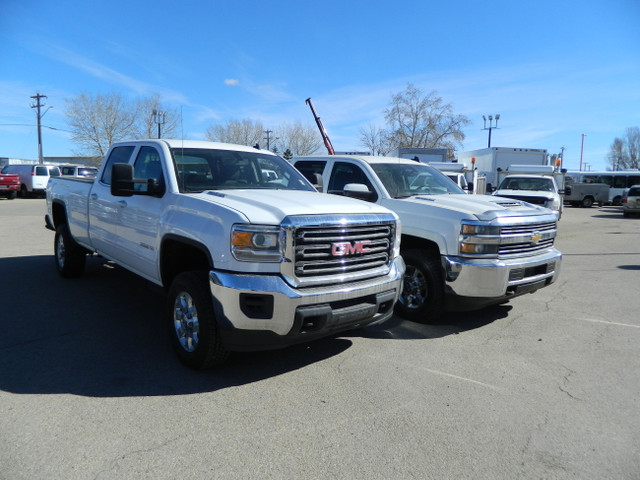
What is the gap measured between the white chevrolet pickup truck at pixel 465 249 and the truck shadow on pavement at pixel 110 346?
0.38 meters

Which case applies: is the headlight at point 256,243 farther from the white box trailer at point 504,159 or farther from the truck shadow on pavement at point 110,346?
the white box trailer at point 504,159

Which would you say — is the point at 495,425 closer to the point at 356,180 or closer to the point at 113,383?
the point at 113,383

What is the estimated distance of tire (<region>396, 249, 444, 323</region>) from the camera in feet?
16.7

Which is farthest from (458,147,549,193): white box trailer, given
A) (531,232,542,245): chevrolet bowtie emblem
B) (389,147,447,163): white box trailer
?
(531,232,542,245): chevrolet bowtie emblem

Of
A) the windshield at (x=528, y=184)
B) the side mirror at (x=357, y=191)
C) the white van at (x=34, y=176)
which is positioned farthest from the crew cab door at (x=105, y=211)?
the white van at (x=34, y=176)

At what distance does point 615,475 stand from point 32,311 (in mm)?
5678

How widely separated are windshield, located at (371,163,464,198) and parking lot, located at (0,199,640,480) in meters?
1.73

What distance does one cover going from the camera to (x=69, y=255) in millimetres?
6887

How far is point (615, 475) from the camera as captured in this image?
2.64m

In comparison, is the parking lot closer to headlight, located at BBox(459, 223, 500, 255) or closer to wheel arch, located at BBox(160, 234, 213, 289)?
wheel arch, located at BBox(160, 234, 213, 289)

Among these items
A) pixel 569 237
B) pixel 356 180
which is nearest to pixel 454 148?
pixel 569 237

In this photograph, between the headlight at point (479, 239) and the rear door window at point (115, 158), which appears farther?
the rear door window at point (115, 158)

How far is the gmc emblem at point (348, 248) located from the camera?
3674 mm

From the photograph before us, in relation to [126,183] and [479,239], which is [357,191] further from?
[126,183]
